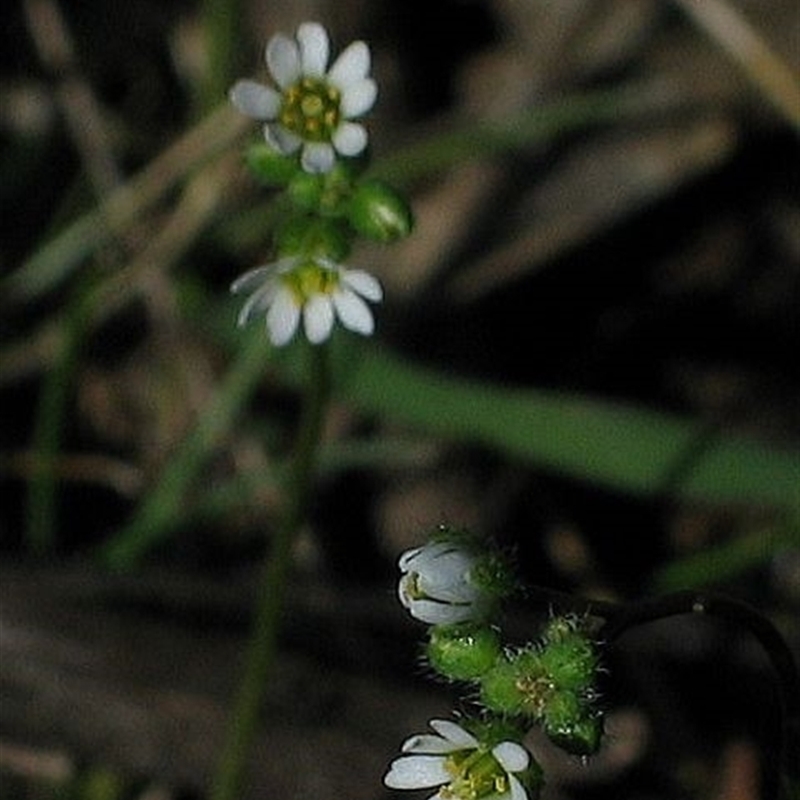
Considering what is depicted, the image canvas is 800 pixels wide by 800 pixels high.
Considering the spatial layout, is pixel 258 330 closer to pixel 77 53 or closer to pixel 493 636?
pixel 77 53

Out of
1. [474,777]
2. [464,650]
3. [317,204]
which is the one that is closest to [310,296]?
[317,204]

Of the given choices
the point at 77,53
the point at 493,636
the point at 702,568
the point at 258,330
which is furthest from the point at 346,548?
the point at 493,636

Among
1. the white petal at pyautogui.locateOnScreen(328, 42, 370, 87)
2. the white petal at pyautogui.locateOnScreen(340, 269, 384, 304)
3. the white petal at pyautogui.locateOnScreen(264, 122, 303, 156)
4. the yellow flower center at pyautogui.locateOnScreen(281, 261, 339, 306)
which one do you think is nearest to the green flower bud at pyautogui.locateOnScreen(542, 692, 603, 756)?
the white petal at pyautogui.locateOnScreen(340, 269, 384, 304)

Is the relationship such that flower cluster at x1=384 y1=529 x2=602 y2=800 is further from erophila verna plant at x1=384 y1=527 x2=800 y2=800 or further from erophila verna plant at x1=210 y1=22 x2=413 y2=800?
erophila verna plant at x1=210 y1=22 x2=413 y2=800

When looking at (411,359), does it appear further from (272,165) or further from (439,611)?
(439,611)

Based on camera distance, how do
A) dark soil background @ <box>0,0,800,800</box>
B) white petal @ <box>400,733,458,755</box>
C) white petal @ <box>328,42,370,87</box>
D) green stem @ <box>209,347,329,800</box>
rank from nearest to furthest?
white petal @ <box>400,733,458,755</box>, white petal @ <box>328,42,370,87</box>, green stem @ <box>209,347,329,800</box>, dark soil background @ <box>0,0,800,800</box>

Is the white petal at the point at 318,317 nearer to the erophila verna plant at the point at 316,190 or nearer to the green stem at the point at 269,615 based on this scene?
the erophila verna plant at the point at 316,190

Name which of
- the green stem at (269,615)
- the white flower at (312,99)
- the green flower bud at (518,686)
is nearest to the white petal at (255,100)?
the white flower at (312,99)

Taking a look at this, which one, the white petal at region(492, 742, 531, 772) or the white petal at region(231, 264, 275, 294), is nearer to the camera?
A: the white petal at region(492, 742, 531, 772)
